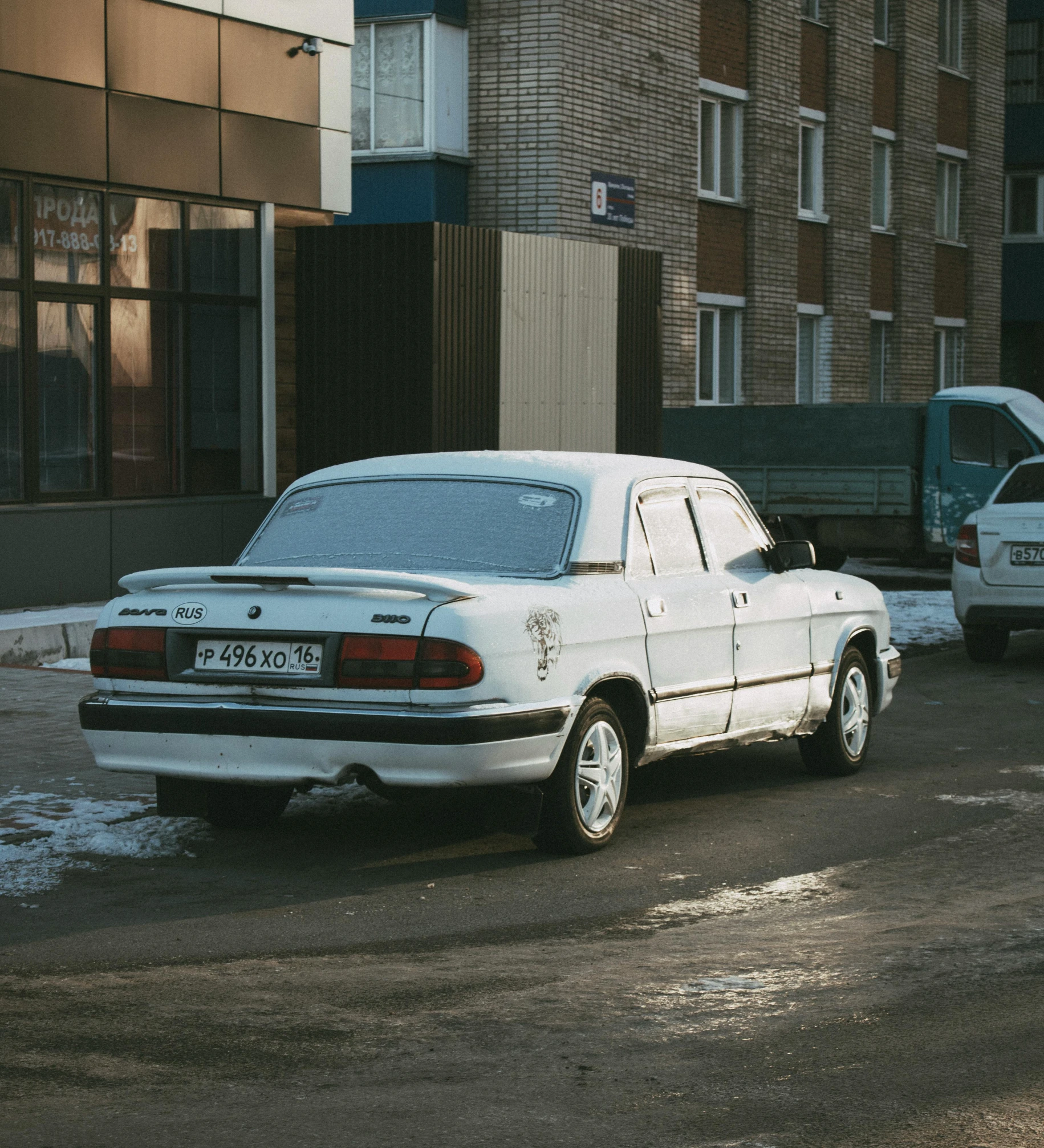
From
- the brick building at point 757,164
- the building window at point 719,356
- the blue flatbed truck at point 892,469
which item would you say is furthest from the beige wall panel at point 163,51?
the building window at point 719,356

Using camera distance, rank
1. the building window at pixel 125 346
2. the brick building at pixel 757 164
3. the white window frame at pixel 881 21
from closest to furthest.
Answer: the building window at pixel 125 346 < the brick building at pixel 757 164 < the white window frame at pixel 881 21

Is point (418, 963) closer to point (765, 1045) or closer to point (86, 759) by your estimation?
point (765, 1045)

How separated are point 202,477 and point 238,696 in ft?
33.9

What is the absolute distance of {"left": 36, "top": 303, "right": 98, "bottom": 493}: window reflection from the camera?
50.2 ft

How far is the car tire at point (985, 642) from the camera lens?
1423 cm

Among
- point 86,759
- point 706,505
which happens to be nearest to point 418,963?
point 706,505

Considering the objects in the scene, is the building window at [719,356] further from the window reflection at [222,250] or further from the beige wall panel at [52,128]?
the beige wall panel at [52,128]

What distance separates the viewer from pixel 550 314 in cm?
1927

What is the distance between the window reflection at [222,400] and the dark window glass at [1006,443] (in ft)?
27.4

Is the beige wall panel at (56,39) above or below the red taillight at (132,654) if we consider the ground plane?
above

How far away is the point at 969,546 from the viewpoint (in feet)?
45.8

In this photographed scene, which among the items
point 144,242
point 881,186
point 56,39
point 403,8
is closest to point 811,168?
point 881,186

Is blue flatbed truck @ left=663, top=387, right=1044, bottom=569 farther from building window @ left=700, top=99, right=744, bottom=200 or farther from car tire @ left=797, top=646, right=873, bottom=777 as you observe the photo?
car tire @ left=797, top=646, right=873, bottom=777

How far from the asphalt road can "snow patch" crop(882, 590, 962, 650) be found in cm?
711
